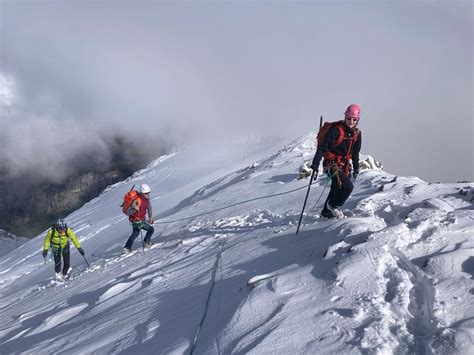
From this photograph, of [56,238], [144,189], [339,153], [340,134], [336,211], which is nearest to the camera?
[340,134]

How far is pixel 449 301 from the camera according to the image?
433cm

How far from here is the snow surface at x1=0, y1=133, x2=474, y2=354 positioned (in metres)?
4.23

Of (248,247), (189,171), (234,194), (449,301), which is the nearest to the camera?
(449,301)

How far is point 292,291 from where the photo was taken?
16.8 feet

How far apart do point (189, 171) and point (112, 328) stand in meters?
36.5

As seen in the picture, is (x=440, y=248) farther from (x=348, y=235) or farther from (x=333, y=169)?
(x=333, y=169)

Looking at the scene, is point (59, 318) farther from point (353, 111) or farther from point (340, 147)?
point (353, 111)

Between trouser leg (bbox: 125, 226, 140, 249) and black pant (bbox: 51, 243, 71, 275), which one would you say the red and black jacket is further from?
black pant (bbox: 51, 243, 71, 275)

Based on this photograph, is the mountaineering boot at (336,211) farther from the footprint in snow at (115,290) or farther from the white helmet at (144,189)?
the white helmet at (144,189)

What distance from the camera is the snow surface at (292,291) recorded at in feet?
13.9

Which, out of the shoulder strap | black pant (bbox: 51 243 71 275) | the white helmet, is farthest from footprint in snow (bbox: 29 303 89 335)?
the shoulder strap

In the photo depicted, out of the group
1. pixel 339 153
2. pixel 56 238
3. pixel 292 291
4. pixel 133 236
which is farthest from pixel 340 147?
pixel 56 238

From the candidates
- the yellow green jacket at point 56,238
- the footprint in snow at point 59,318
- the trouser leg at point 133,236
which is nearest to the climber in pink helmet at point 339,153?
the footprint in snow at point 59,318

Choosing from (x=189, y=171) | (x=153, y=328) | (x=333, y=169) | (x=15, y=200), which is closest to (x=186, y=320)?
(x=153, y=328)
